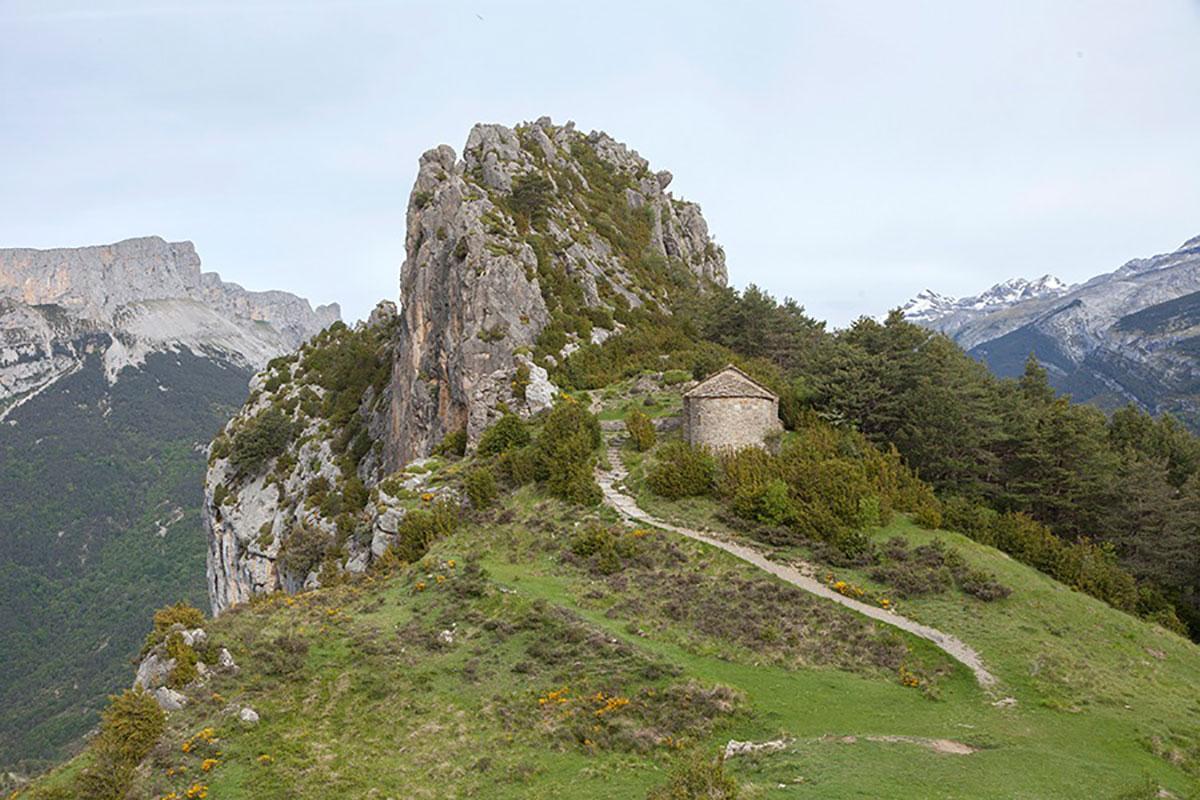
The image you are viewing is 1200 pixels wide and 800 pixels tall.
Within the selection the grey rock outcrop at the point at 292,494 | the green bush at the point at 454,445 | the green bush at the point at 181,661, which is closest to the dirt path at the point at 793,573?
the green bush at the point at 454,445

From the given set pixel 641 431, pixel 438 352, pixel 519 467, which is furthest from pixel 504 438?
pixel 438 352

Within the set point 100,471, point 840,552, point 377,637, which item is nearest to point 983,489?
point 840,552

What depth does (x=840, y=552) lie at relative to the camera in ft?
69.3

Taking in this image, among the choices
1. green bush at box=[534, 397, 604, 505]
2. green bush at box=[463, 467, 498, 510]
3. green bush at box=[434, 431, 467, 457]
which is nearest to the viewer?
green bush at box=[534, 397, 604, 505]

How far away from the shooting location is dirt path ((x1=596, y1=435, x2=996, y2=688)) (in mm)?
15539

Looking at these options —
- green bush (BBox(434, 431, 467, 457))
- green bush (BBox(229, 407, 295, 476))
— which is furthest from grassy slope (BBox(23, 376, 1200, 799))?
green bush (BBox(229, 407, 295, 476))

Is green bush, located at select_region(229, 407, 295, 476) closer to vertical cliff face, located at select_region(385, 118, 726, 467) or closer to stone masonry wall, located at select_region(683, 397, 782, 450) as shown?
vertical cliff face, located at select_region(385, 118, 726, 467)

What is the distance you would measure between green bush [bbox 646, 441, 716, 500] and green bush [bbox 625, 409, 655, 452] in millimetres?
3218

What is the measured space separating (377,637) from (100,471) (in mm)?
154849

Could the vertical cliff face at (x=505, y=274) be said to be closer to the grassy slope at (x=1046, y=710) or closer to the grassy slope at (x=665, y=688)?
the grassy slope at (x=665, y=688)

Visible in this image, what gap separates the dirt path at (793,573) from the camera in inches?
612

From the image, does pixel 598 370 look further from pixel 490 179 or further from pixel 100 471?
pixel 100 471

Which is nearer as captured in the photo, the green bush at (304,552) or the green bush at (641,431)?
the green bush at (641,431)

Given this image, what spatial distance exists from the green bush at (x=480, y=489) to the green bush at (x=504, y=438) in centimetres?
322
